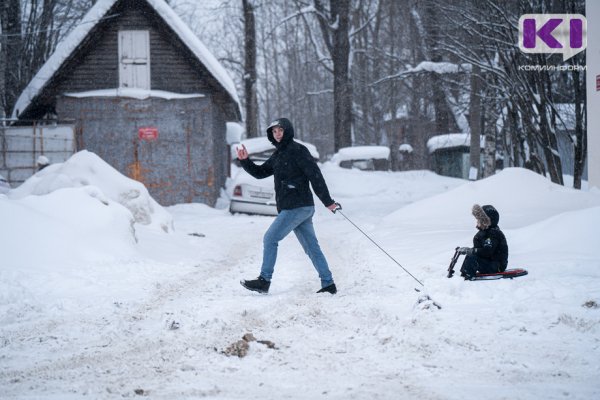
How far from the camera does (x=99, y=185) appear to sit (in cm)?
1090

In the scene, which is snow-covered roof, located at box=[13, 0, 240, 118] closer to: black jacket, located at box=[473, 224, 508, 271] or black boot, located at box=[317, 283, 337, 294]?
black boot, located at box=[317, 283, 337, 294]

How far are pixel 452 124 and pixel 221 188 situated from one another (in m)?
14.9

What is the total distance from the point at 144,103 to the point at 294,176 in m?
13.2

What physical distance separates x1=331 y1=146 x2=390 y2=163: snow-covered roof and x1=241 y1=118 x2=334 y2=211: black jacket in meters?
19.4

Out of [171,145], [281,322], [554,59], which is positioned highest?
[554,59]

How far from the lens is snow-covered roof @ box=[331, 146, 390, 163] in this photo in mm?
26016

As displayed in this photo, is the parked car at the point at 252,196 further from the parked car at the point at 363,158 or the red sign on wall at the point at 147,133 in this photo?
the parked car at the point at 363,158

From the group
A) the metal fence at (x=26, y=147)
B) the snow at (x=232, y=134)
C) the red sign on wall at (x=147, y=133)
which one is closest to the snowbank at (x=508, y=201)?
the red sign on wall at (x=147, y=133)

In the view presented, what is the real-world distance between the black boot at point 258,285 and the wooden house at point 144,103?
41.3 ft

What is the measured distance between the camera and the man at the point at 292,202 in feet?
20.9

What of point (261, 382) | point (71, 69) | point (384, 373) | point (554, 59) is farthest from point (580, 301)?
point (71, 69)

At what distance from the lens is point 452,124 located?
32.0 metres

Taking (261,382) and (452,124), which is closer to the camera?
(261,382)

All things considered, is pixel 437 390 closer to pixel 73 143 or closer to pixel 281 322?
pixel 281 322
